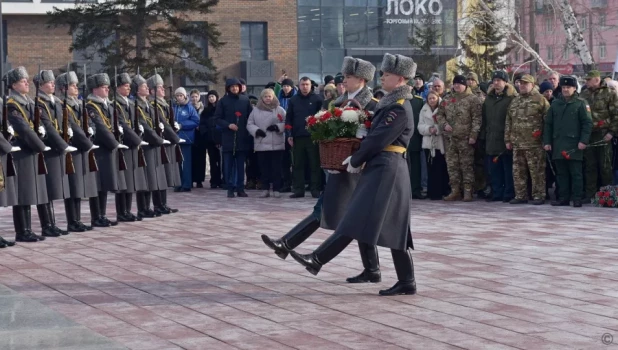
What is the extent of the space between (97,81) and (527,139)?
19.8 ft

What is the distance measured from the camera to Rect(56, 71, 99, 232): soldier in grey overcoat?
45.5 feet

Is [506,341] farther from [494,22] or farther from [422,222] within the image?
[494,22]

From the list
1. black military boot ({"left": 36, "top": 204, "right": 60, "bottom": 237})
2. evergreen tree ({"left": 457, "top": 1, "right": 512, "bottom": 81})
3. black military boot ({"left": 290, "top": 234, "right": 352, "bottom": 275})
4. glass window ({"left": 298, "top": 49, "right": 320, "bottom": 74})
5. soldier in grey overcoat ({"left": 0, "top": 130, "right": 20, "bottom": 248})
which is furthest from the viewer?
glass window ({"left": 298, "top": 49, "right": 320, "bottom": 74})

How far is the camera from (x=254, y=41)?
180 feet

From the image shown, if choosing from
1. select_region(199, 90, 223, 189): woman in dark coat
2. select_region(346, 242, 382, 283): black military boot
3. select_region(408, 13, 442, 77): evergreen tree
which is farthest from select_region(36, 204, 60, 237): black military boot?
select_region(408, 13, 442, 77): evergreen tree

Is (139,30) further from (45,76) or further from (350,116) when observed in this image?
(350,116)

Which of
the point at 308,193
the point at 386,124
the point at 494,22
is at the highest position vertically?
the point at 494,22

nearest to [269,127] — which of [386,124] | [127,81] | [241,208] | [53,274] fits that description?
[241,208]

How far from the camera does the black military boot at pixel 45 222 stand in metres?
13.7

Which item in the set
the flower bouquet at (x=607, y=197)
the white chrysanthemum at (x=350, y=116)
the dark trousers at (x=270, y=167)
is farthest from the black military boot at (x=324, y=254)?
the dark trousers at (x=270, y=167)

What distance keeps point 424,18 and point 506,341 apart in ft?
161

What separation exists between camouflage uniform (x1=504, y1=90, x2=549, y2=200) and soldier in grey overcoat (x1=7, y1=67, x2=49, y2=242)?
683 centimetres

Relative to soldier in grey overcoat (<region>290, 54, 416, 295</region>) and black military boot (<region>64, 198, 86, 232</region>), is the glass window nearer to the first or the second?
black military boot (<region>64, 198, 86, 232</region>)

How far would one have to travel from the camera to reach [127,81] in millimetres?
15109
